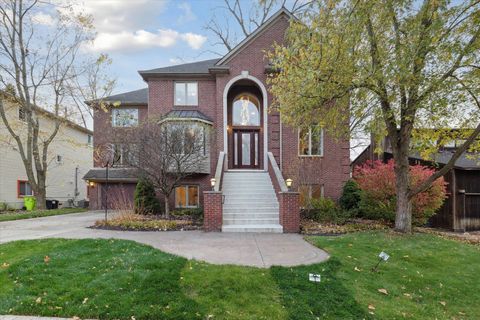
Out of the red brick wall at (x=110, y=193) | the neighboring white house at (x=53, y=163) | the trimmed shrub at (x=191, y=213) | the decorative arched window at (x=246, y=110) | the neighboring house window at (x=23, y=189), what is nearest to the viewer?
the trimmed shrub at (x=191, y=213)

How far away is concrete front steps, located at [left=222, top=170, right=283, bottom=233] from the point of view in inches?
373

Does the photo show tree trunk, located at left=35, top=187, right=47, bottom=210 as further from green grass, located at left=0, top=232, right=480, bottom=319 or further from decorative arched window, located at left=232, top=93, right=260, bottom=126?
decorative arched window, located at left=232, top=93, right=260, bottom=126

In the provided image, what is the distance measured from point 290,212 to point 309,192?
3.73m

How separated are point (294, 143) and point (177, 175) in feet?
20.3

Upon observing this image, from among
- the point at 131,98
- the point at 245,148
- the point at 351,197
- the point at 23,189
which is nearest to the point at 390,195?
the point at 351,197

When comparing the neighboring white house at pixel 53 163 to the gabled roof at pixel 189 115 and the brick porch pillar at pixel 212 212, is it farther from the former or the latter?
the brick porch pillar at pixel 212 212

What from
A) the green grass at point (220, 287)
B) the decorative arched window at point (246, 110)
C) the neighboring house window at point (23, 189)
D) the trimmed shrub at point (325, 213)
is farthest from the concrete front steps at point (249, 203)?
the neighboring house window at point (23, 189)

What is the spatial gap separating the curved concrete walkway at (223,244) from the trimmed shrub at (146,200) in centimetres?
336

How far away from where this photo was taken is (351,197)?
42.1 ft

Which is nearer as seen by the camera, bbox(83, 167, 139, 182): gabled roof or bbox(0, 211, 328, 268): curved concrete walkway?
bbox(0, 211, 328, 268): curved concrete walkway

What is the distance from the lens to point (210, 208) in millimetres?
9352

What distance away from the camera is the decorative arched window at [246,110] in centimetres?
1559

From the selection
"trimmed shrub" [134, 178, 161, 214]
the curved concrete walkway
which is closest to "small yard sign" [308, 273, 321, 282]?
the curved concrete walkway

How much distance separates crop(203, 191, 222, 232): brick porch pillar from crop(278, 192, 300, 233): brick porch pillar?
Result: 2136 millimetres
